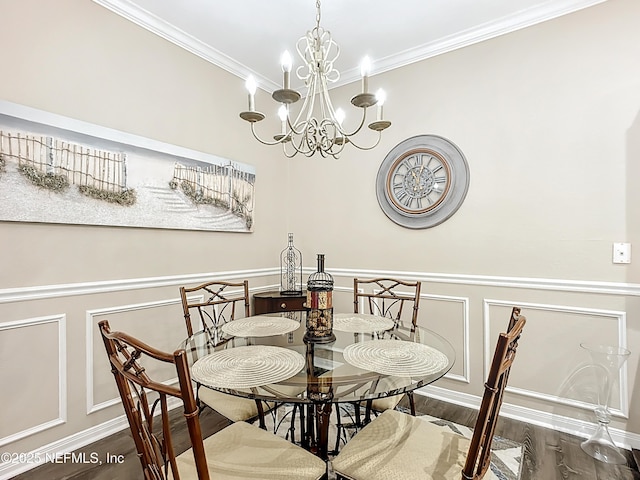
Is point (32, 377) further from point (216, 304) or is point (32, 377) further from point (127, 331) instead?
point (216, 304)

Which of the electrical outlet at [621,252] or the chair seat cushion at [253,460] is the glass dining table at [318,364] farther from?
the electrical outlet at [621,252]

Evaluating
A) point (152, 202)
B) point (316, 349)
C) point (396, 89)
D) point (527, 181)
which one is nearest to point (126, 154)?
point (152, 202)

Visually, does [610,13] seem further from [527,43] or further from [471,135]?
[471,135]

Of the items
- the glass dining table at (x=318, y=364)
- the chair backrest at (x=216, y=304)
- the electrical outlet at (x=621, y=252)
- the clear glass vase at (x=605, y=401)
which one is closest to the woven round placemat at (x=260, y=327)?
the glass dining table at (x=318, y=364)

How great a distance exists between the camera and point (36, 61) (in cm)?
191

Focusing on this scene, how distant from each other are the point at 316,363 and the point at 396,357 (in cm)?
35

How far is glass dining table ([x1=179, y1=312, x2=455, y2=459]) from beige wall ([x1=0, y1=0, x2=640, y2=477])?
88cm

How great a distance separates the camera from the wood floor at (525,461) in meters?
1.83

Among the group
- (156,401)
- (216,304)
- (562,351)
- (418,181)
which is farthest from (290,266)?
(156,401)

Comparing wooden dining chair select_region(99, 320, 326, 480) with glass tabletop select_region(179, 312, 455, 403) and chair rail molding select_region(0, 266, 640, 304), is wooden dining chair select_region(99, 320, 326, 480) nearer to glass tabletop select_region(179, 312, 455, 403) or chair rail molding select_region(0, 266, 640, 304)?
glass tabletop select_region(179, 312, 455, 403)

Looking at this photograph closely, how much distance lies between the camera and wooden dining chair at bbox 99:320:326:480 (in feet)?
2.89

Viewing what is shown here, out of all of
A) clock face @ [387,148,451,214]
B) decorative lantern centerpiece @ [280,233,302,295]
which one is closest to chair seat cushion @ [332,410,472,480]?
clock face @ [387,148,451,214]

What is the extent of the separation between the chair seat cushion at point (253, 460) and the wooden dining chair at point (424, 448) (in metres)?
0.13

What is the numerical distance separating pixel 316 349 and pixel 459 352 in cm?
159
